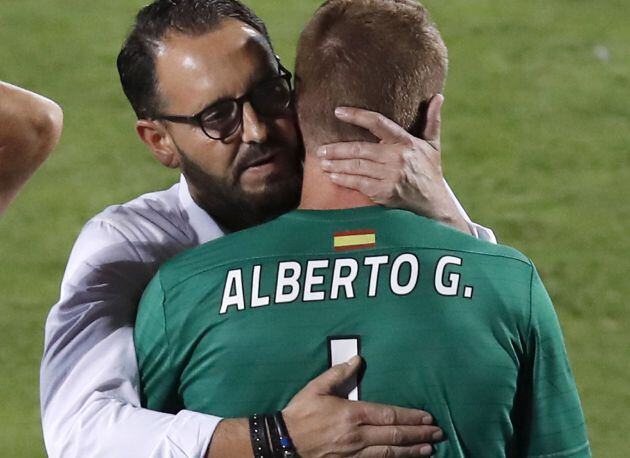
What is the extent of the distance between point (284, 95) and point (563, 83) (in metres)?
5.02

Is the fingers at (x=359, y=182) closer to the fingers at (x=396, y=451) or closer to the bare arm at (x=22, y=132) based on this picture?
the fingers at (x=396, y=451)

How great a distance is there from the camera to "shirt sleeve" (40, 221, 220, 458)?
2.50 m

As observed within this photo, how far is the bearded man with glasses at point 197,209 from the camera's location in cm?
245

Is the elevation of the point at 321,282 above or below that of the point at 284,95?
below

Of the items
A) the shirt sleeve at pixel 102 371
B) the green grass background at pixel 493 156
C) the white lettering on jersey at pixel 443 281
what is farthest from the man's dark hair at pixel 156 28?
the green grass background at pixel 493 156

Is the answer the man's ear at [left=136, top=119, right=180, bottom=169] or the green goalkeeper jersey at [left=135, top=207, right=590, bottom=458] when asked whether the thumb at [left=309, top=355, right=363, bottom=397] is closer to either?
the green goalkeeper jersey at [left=135, top=207, right=590, bottom=458]

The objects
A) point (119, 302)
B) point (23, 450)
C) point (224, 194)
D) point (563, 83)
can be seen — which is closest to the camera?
point (119, 302)

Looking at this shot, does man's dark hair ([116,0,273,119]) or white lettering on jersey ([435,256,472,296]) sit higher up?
man's dark hair ([116,0,273,119])

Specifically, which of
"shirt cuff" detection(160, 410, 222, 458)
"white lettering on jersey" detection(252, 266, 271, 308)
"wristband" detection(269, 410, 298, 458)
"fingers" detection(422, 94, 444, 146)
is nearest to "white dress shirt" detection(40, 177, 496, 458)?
"shirt cuff" detection(160, 410, 222, 458)

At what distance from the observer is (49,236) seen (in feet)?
21.7

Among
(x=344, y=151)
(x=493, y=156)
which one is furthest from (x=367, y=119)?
(x=493, y=156)

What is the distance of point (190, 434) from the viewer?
2465 mm

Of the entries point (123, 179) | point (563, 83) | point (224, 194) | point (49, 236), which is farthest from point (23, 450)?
point (563, 83)

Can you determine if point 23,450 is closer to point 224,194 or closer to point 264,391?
point 224,194
